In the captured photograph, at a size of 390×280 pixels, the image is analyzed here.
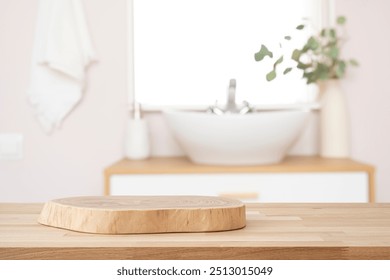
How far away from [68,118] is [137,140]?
0.35 m

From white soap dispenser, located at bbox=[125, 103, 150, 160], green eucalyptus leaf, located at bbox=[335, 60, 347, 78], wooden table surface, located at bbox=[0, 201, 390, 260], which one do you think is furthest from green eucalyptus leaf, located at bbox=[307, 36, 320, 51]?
wooden table surface, located at bbox=[0, 201, 390, 260]

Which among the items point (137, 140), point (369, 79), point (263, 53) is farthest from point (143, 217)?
point (369, 79)

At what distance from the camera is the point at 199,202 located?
917 mm

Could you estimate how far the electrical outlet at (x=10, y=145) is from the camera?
2.71 meters

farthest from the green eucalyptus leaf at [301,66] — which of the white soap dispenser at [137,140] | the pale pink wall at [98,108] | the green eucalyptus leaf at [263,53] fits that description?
the white soap dispenser at [137,140]

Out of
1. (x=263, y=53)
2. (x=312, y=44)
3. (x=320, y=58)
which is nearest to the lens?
(x=263, y=53)

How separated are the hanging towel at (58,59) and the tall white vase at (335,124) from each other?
97cm

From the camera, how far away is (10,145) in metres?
2.71

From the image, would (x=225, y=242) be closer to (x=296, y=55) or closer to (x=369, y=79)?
(x=296, y=55)

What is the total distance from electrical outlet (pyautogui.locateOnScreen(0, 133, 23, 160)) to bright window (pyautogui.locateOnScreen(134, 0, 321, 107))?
0.53m

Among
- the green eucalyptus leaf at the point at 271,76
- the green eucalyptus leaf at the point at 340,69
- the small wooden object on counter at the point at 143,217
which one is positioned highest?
the green eucalyptus leaf at the point at 340,69

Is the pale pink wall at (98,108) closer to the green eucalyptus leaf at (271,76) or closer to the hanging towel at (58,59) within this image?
the hanging towel at (58,59)
